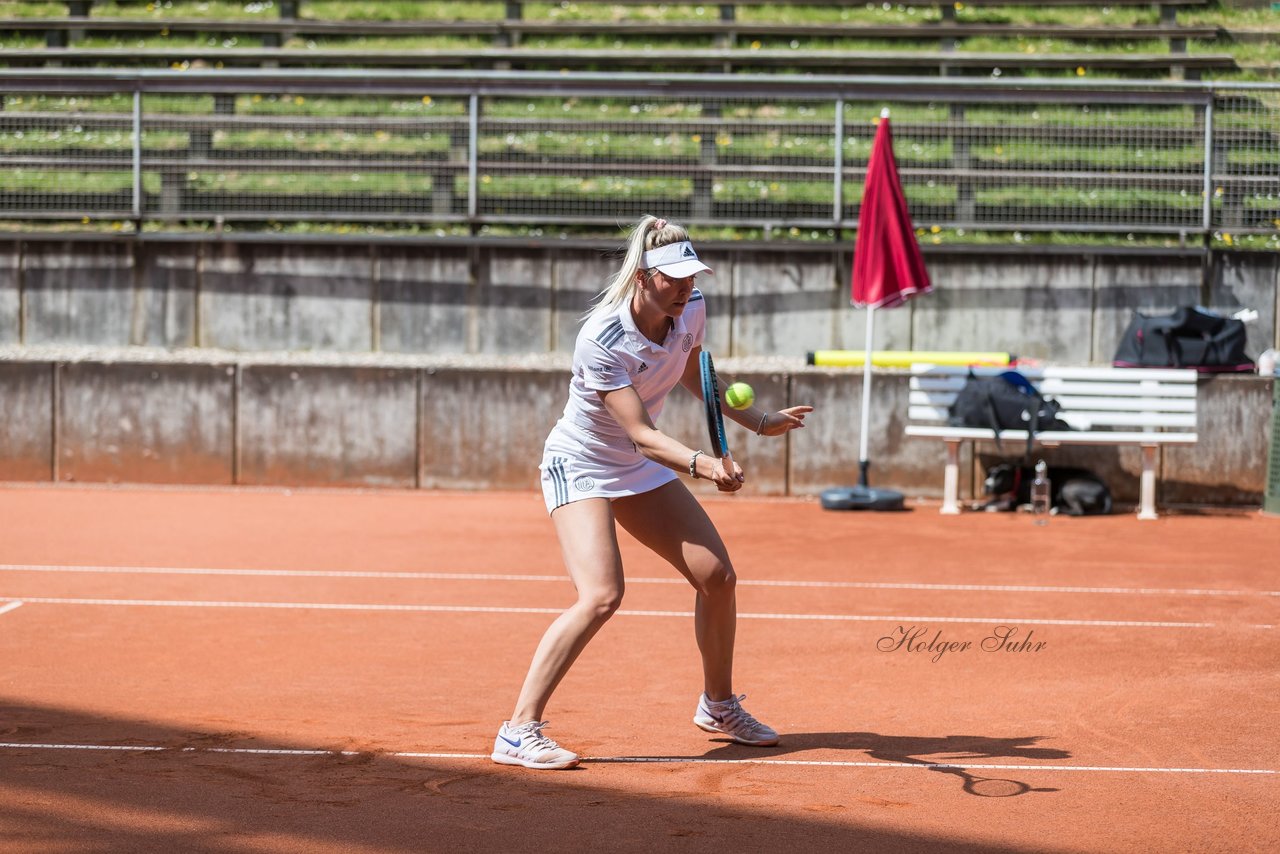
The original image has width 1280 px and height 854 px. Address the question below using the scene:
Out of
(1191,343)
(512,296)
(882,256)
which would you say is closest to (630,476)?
(882,256)

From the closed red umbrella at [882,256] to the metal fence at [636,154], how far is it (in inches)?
85.6

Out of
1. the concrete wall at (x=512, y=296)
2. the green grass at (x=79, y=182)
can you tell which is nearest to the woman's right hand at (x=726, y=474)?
the concrete wall at (x=512, y=296)

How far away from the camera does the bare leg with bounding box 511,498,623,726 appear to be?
5539 millimetres

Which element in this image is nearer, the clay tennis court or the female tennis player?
the clay tennis court

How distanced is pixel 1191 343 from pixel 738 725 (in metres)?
9.75

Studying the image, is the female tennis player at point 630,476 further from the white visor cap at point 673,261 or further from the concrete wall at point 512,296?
the concrete wall at point 512,296

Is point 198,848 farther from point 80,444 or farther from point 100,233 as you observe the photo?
point 100,233

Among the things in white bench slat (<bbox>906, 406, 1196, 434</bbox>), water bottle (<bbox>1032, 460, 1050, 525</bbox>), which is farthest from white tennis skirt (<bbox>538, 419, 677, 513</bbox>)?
white bench slat (<bbox>906, 406, 1196, 434</bbox>)

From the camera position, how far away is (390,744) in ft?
19.4

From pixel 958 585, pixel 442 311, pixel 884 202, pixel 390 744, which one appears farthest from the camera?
pixel 442 311

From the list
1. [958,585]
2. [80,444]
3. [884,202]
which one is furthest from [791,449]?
[80,444]

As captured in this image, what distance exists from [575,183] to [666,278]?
10926 millimetres

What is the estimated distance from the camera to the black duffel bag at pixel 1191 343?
1422cm

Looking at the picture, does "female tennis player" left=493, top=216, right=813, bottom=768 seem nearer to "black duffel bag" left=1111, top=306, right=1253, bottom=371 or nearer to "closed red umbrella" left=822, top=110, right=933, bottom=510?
"closed red umbrella" left=822, top=110, right=933, bottom=510
